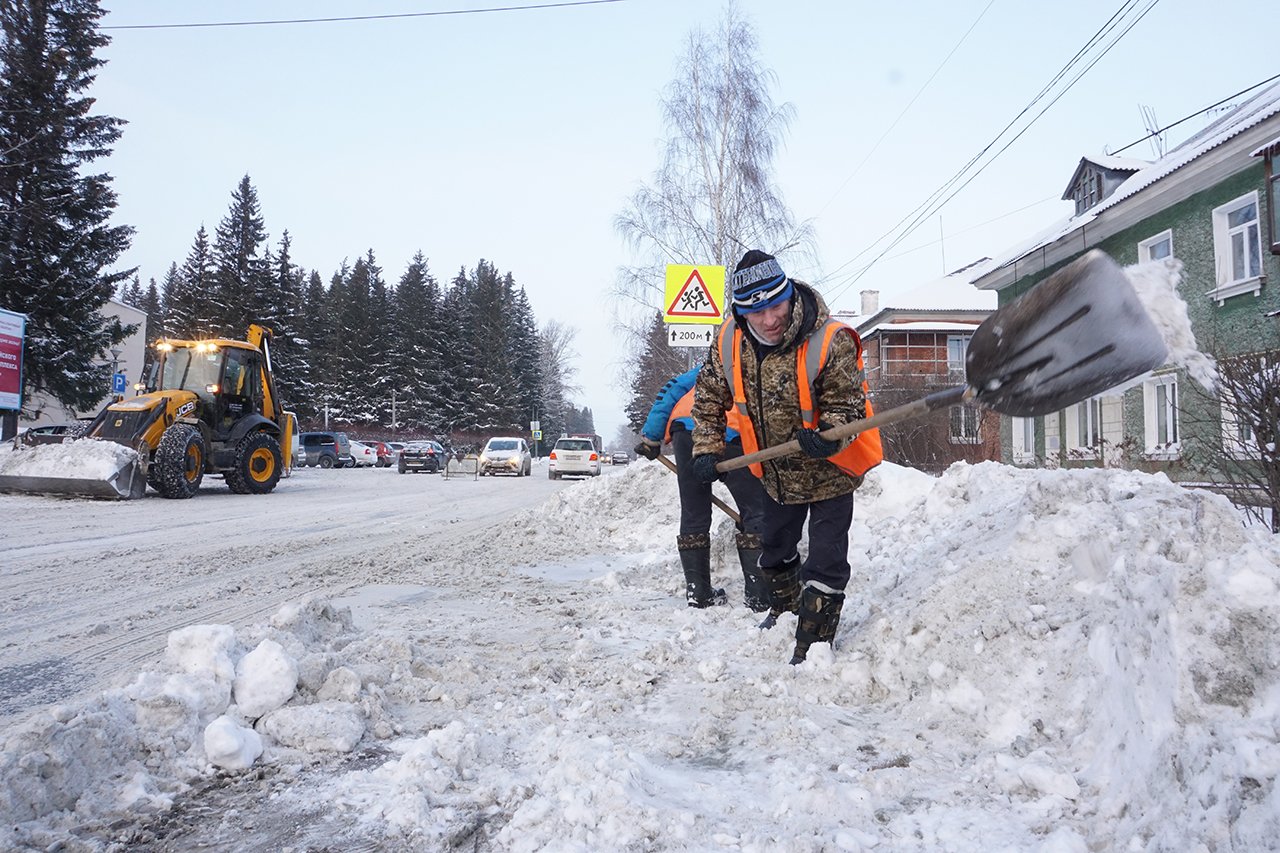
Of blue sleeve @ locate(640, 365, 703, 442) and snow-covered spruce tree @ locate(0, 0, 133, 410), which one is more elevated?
snow-covered spruce tree @ locate(0, 0, 133, 410)

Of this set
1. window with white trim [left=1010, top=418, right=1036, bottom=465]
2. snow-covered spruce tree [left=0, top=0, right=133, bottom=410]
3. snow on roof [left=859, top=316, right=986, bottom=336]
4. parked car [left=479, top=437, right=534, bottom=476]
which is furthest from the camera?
snow on roof [left=859, top=316, right=986, bottom=336]

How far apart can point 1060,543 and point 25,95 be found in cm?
2909

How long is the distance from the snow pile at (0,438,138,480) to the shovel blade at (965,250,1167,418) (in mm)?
12174

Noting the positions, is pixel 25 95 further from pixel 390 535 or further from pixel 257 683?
pixel 257 683

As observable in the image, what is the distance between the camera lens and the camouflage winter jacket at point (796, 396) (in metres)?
3.18

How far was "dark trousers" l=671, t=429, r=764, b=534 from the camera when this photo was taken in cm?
449

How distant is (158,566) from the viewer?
224 inches

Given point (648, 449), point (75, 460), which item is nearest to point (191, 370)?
point (75, 460)

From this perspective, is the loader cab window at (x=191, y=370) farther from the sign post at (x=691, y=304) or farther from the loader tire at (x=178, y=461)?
the sign post at (x=691, y=304)

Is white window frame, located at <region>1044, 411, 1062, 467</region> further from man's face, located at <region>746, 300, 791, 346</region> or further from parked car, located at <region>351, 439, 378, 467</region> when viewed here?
parked car, located at <region>351, 439, 378, 467</region>

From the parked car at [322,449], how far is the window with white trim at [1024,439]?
2544 cm

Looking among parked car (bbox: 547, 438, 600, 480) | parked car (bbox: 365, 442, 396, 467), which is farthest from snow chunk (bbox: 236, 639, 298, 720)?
parked car (bbox: 365, 442, 396, 467)

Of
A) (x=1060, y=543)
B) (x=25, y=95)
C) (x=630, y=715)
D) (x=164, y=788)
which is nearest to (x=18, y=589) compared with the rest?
(x=164, y=788)

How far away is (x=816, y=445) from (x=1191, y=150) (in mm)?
15374
